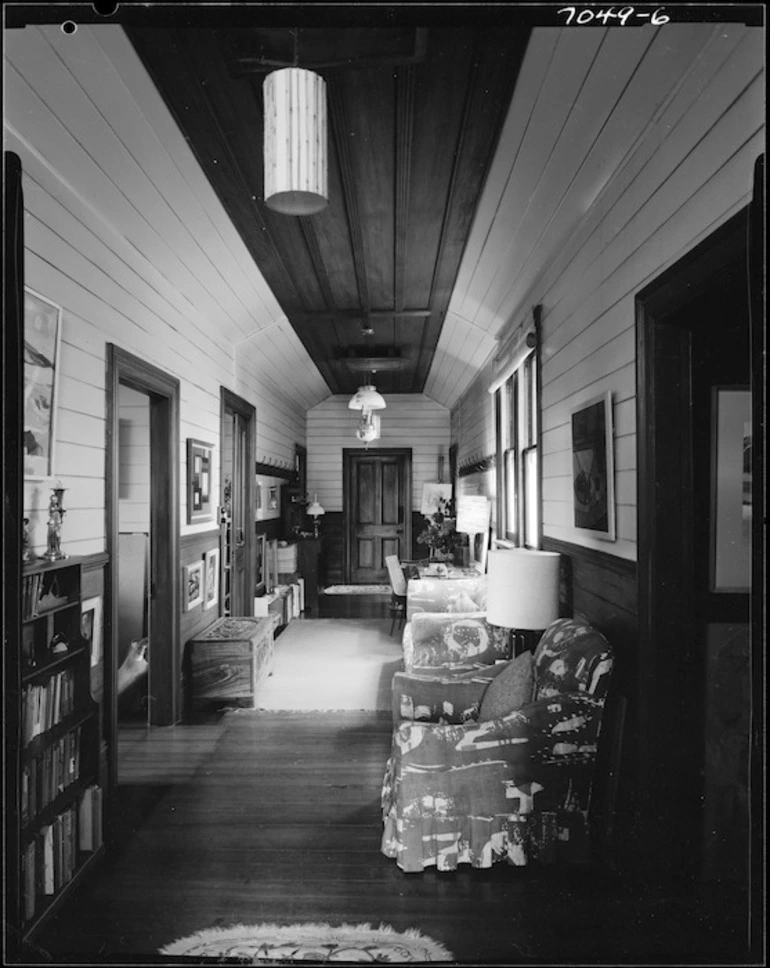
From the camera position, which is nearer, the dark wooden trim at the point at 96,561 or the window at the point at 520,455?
the dark wooden trim at the point at 96,561

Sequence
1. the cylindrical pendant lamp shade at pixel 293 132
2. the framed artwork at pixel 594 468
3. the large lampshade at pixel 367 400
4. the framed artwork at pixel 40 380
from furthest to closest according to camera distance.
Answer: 1. the large lampshade at pixel 367 400
2. the framed artwork at pixel 594 468
3. the framed artwork at pixel 40 380
4. the cylindrical pendant lamp shade at pixel 293 132

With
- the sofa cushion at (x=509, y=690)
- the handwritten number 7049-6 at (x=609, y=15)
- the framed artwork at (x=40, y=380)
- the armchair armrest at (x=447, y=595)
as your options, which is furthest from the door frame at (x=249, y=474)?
the handwritten number 7049-6 at (x=609, y=15)

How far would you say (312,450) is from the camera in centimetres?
1059

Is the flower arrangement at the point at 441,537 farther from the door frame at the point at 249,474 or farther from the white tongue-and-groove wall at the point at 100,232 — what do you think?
the white tongue-and-groove wall at the point at 100,232

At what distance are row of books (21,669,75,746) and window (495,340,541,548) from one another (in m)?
2.84

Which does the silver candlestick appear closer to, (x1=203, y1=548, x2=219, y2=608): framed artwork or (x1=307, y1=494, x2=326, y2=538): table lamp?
(x1=203, y1=548, x2=219, y2=608): framed artwork

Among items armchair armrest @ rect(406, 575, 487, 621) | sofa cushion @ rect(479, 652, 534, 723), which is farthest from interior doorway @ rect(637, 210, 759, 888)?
armchair armrest @ rect(406, 575, 487, 621)

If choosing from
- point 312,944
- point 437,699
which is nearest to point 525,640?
point 437,699

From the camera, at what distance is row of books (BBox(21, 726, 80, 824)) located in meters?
2.08

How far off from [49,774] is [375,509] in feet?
27.8

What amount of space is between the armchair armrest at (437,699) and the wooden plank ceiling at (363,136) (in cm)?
255

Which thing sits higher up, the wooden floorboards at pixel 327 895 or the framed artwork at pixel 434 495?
the framed artwork at pixel 434 495

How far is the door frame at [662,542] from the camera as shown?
7.28 feet

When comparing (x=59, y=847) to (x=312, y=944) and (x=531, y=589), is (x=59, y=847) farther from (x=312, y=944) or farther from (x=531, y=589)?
(x=531, y=589)
